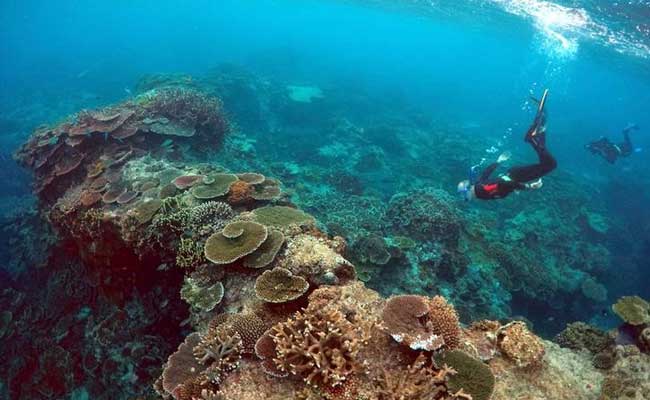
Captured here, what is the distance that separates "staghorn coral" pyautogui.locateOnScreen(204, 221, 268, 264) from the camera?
20.3 feet

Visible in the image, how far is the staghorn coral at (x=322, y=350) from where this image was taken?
4.00m

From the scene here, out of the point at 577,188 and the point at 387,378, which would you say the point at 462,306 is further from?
the point at 577,188

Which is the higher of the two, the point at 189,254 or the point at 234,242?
the point at 234,242

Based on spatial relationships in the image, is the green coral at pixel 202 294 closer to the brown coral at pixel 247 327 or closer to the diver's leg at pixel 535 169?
the brown coral at pixel 247 327

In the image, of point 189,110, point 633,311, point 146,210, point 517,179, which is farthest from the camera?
point 189,110

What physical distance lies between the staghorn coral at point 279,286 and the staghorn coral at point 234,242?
2.27 ft

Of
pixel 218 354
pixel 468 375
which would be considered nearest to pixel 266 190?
pixel 218 354

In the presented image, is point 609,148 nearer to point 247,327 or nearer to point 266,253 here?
point 266,253

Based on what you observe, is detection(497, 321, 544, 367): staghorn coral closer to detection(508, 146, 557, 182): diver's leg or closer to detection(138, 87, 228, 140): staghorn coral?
detection(508, 146, 557, 182): diver's leg

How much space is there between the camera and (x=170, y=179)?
972cm

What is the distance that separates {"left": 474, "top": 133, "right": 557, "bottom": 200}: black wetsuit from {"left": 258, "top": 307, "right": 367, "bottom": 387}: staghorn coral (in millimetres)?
7527

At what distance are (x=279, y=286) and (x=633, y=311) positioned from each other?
5.58m

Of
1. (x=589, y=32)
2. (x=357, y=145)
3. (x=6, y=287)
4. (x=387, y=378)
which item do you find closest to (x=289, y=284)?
(x=387, y=378)

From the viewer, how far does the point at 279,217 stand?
24.5 ft
